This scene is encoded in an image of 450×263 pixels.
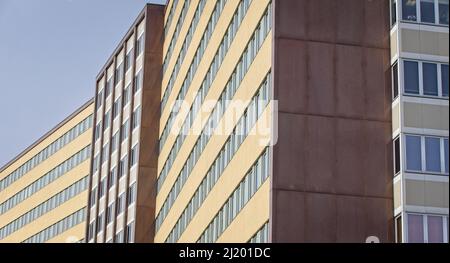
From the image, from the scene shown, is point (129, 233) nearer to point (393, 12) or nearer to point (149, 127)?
point (149, 127)

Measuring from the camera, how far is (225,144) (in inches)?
2111

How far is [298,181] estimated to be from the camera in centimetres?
4291

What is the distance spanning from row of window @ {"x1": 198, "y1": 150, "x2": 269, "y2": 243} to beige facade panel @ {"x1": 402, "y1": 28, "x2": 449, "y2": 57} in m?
7.99

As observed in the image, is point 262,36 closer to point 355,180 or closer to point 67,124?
point 355,180

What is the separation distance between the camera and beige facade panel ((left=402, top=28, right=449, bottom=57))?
148 feet

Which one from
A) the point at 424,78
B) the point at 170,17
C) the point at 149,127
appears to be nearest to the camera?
the point at 424,78

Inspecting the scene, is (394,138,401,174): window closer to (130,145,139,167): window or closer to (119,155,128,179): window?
(130,145,139,167): window

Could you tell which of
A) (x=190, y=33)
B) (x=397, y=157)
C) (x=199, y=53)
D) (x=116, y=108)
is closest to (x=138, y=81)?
(x=116, y=108)

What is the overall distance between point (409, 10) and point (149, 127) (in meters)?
40.1

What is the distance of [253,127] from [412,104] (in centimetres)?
742

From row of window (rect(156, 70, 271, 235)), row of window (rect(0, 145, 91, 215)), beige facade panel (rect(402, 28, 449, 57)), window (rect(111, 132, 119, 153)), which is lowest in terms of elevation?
row of window (rect(156, 70, 271, 235))

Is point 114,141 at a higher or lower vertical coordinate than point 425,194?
higher

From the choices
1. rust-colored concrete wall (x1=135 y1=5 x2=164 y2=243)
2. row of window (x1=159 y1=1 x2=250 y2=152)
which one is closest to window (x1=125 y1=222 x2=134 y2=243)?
rust-colored concrete wall (x1=135 y1=5 x2=164 y2=243)

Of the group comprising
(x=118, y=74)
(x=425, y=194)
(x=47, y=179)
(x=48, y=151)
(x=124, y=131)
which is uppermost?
(x=118, y=74)
